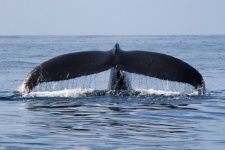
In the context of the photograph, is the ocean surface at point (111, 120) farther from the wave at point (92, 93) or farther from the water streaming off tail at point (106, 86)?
the water streaming off tail at point (106, 86)

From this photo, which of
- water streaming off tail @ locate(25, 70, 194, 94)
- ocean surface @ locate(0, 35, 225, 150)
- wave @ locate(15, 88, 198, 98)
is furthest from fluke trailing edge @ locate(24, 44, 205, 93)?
water streaming off tail @ locate(25, 70, 194, 94)

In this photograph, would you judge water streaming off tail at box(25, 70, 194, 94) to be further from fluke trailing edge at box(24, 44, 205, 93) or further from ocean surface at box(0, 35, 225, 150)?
fluke trailing edge at box(24, 44, 205, 93)

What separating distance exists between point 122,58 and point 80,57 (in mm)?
740

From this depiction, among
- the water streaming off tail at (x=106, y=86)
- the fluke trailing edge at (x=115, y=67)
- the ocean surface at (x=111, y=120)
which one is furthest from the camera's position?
the water streaming off tail at (x=106, y=86)

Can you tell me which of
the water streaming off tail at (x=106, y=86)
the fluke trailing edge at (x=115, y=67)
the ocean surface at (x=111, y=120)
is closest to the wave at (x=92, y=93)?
the ocean surface at (x=111, y=120)

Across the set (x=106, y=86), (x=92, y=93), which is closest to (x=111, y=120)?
(x=92, y=93)

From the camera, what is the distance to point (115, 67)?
1192 cm

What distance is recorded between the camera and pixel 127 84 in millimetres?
12945

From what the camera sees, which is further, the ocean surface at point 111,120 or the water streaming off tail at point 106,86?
the water streaming off tail at point 106,86

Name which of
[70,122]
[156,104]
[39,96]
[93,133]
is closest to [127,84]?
[156,104]

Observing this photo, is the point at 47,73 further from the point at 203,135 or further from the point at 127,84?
the point at 203,135

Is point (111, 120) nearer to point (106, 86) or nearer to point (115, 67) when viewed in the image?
point (115, 67)

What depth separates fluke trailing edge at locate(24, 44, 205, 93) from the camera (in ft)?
36.8

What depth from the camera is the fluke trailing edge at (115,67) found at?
1123 cm
